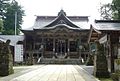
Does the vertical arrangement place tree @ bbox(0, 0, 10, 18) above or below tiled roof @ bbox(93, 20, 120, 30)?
above

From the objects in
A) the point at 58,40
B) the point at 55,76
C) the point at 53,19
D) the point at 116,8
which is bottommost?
the point at 55,76

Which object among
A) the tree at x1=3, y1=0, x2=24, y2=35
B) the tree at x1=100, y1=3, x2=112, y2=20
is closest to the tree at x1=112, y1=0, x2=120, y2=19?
the tree at x1=100, y1=3, x2=112, y2=20

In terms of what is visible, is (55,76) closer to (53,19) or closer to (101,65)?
(101,65)

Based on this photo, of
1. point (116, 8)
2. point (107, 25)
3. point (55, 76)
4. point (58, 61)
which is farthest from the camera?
point (58, 61)

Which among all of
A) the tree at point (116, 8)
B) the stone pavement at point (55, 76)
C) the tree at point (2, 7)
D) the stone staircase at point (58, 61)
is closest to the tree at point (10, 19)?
the tree at point (2, 7)

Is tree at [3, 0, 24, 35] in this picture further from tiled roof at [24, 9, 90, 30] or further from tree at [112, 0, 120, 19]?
tree at [112, 0, 120, 19]

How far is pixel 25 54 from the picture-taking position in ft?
152

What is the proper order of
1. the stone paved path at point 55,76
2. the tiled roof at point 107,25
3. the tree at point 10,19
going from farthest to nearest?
the tree at point 10,19
the tiled roof at point 107,25
the stone paved path at point 55,76

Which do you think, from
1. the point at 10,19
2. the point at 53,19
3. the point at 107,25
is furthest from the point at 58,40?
the point at 107,25

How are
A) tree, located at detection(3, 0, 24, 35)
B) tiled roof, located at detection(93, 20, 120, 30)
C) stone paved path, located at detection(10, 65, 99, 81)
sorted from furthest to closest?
tree, located at detection(3, 0, 24, 35)
tiled roof, located at detection(93, 20, 120, 30)
stone paved path, located at detection(10, 65, 99, 81)

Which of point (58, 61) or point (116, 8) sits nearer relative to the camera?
point (116, 8)

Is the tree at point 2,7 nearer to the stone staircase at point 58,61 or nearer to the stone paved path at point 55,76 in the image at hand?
the stone staircase at point 58,61

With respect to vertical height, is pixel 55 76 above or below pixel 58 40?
below

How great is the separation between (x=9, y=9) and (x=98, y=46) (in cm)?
5313
